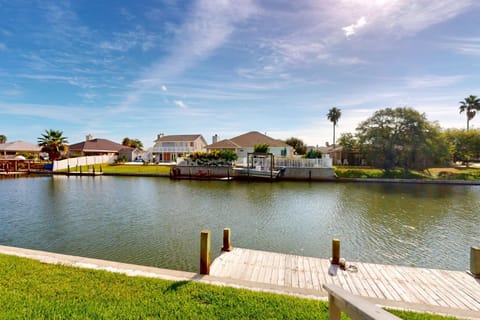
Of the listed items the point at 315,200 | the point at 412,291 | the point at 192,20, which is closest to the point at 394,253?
the point at 412,291

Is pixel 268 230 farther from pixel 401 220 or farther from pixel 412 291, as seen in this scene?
pixel 401 220

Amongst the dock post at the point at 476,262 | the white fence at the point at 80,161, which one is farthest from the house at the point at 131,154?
the dock post at the point at 476,262

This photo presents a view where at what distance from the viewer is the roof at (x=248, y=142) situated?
139ft

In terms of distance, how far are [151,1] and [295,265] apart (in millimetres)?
14440

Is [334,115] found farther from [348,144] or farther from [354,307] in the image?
[354,307]

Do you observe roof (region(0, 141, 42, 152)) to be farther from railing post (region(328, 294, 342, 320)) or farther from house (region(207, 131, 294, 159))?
railing post (region(328, 294, 342, 320))

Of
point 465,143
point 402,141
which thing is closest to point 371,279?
point 402,141

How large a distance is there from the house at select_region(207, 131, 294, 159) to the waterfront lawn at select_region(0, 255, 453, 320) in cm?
3617

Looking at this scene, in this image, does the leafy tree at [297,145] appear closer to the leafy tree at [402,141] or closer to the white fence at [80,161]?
the leafy tree at [402,141]

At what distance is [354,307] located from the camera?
1.85 m

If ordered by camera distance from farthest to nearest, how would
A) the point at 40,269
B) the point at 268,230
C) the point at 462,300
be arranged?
the point at 268,230 < the point at 40,269 < the point at 462,300

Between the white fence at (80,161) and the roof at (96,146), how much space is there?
286 inches

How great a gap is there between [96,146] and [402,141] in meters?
58.5

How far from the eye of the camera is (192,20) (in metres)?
13.5
